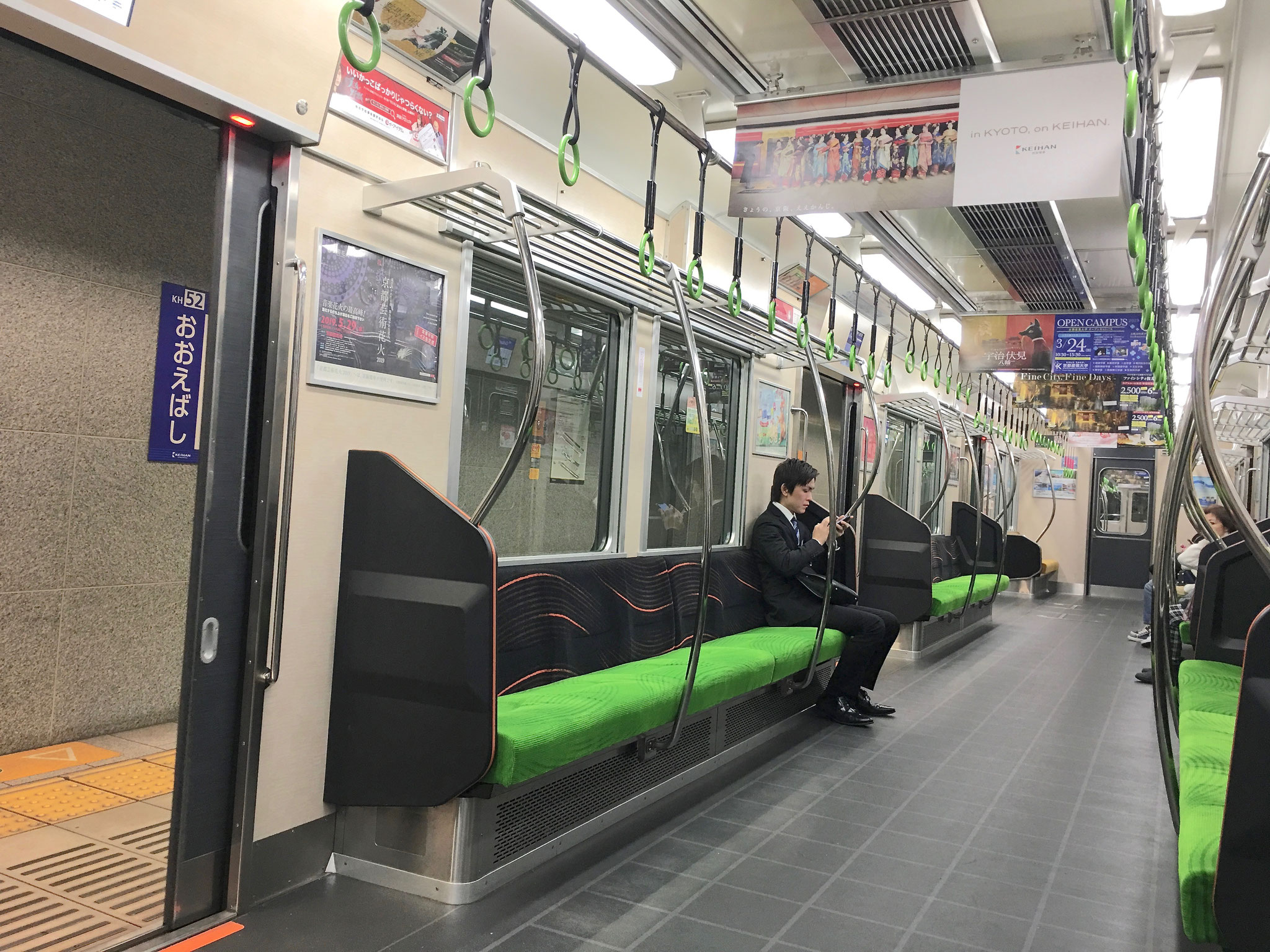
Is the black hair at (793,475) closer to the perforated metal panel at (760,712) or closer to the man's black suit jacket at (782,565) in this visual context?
the man's black suit jacket at (782,565)

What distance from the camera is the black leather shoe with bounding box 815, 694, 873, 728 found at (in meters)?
5.08

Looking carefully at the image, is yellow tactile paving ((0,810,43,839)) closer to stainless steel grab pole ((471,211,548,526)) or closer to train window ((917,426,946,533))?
stainless steel grab pole ((471,211,548,526))

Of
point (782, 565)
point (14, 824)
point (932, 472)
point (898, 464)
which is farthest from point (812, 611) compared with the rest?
point (932, 472)

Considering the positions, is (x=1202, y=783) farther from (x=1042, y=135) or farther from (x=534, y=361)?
(x=1042, y=135)

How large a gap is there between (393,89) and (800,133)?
1670 millimetres

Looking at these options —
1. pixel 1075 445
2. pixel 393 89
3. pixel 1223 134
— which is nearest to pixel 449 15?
pixel 393 89

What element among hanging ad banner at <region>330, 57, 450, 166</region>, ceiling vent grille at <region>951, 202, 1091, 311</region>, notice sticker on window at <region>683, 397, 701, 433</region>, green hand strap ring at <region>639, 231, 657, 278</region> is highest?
ceiling vent grille at <region>951, 202, 1091, 311</region>

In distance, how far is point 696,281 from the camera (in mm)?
3812

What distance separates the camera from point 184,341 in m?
4.31

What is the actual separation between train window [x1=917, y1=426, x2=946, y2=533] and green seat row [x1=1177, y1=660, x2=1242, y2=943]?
6.55 m

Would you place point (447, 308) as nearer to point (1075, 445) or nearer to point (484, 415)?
point (484, 415)

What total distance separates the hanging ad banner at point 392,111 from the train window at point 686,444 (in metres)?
1.78

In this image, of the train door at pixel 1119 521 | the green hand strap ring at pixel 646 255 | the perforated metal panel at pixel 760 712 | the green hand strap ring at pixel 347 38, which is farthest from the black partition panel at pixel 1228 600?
the train door at pixel 1119 521

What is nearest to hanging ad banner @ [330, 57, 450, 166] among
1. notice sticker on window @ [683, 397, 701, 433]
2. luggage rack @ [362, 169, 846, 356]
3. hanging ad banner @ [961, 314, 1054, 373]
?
luggage rack @ [362, 169, 846, 356]
